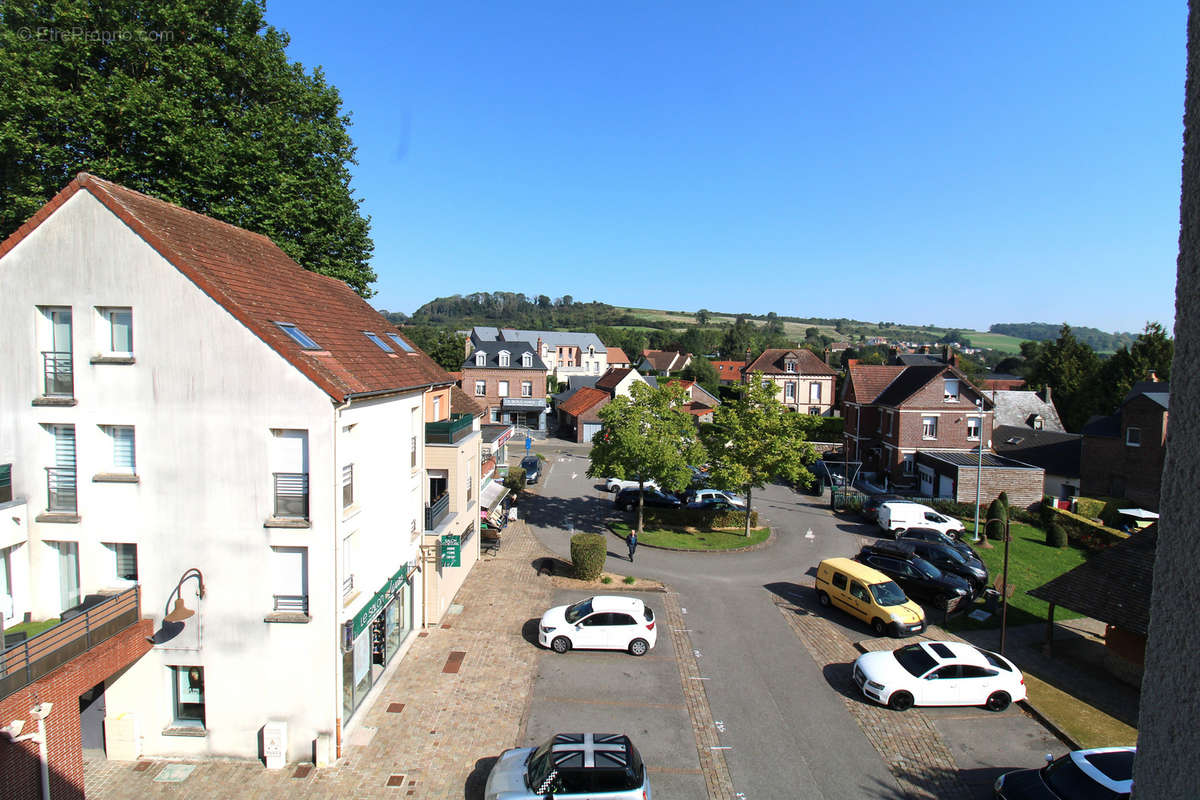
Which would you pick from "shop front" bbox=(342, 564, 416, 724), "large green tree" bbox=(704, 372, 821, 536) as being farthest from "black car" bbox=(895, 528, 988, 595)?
"shop front" bbox=(342, 564, 416, 724)

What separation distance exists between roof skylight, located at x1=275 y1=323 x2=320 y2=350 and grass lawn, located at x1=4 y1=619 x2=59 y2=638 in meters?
7.13

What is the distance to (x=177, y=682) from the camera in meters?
13.9

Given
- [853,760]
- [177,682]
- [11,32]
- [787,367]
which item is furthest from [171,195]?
[787,367]

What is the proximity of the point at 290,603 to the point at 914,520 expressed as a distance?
28.7m

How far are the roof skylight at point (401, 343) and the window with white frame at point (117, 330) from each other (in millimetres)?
7905

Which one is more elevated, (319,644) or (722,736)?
(319,644)

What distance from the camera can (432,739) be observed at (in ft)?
48.0

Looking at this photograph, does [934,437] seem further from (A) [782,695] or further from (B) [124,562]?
(B) [124,562]

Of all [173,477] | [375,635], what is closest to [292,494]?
[173,477]

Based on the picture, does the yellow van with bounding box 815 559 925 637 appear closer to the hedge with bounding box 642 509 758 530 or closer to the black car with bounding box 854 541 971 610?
the black car with bounding box 854 541 971 610

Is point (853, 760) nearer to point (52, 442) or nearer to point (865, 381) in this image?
point (52, 442)

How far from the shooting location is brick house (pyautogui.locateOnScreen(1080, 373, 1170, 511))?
36719mm

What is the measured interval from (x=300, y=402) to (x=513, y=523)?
68.2 feet

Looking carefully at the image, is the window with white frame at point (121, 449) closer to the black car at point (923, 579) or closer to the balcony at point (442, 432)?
the balcony at point (442, 432)
